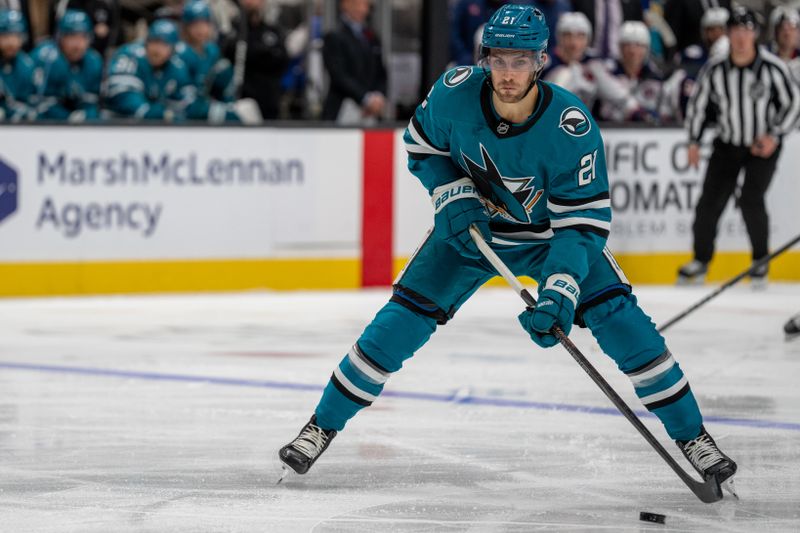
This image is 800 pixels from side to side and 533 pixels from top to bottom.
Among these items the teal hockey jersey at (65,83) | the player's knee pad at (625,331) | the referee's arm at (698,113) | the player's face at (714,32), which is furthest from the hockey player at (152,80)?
the player's knee pad at (625,331)

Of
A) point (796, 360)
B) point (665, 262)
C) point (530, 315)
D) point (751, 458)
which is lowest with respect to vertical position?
point (665, 262)

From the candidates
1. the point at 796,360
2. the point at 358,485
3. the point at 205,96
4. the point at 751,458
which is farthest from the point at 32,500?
the point at 205,96

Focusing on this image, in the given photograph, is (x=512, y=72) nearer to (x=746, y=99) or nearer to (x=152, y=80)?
(x=152, y=80)

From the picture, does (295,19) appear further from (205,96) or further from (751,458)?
(751,458)

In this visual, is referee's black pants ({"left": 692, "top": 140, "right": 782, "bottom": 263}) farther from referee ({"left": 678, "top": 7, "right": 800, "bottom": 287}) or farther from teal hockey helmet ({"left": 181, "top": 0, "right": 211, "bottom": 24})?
teal hockey helmet ({"left": 181, "top": 0, "right": 211, "bottom": 24})

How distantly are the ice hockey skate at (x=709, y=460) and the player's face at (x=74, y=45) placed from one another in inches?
226

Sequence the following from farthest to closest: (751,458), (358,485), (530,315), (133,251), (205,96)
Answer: (205,96), (133,251), (751,458), (358,485), (530,315)

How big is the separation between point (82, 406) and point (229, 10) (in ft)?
18.1

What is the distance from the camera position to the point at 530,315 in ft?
12.0

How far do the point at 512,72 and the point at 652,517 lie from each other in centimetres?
107

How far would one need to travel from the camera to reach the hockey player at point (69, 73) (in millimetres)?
8719

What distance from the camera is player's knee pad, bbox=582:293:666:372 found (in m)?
3.75

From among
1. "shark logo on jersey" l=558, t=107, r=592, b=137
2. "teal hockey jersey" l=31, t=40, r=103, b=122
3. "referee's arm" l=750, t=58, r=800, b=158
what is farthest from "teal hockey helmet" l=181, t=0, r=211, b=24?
"shark logo on jersey" l=558, t=107, r=592, b=137

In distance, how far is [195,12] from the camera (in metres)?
9.31
